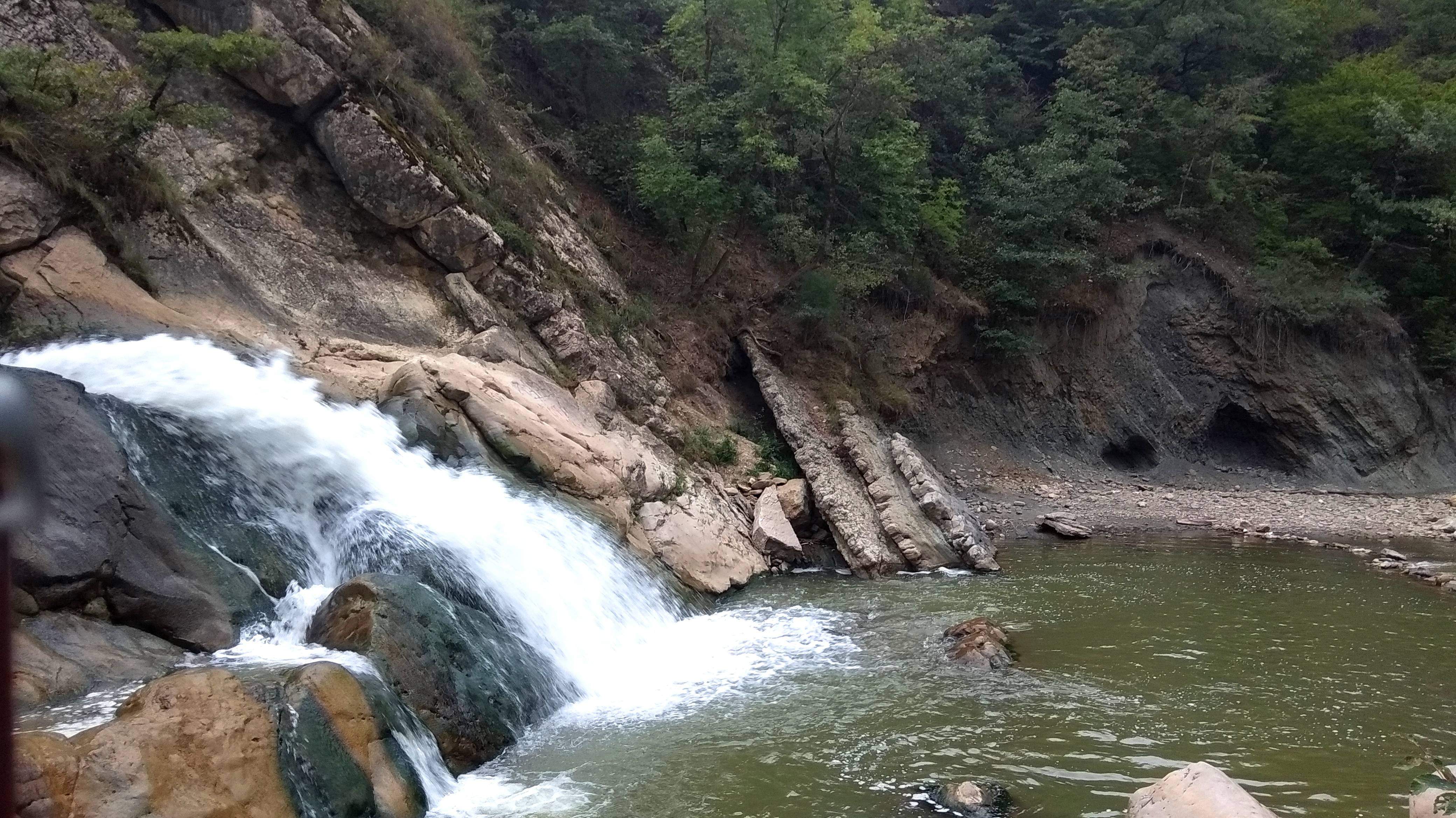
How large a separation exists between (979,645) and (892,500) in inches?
254

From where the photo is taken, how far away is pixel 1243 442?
27391 millimetres

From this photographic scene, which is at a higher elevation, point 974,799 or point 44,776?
point 974,799

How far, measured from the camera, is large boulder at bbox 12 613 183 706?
6.15 m

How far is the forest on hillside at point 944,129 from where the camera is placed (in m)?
17.6

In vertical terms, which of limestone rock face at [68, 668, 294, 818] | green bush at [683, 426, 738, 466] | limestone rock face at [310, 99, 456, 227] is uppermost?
limestone rock face at [310, 99, 456, 227]

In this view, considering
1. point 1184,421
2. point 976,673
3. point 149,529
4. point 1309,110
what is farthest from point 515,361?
point 1309,110

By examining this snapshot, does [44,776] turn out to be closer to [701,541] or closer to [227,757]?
[227,757]

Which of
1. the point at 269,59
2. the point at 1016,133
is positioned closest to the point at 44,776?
the point at 269,59

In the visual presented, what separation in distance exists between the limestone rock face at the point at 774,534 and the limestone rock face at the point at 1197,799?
9.13 metres

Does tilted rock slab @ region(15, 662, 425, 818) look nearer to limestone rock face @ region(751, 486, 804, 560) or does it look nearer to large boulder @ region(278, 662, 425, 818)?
large boulder @ region(278, 662, 425, 818)

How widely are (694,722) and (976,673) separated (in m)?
2.95

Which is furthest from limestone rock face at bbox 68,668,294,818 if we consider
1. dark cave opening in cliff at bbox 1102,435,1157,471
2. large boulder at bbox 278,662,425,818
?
dark cave opening in cliff at bbox 1102,435,1157,471

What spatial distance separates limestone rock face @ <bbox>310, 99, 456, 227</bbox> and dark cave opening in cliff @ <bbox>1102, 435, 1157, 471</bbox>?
18.1 meters

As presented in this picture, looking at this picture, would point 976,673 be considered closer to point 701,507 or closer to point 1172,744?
point 1172,744
